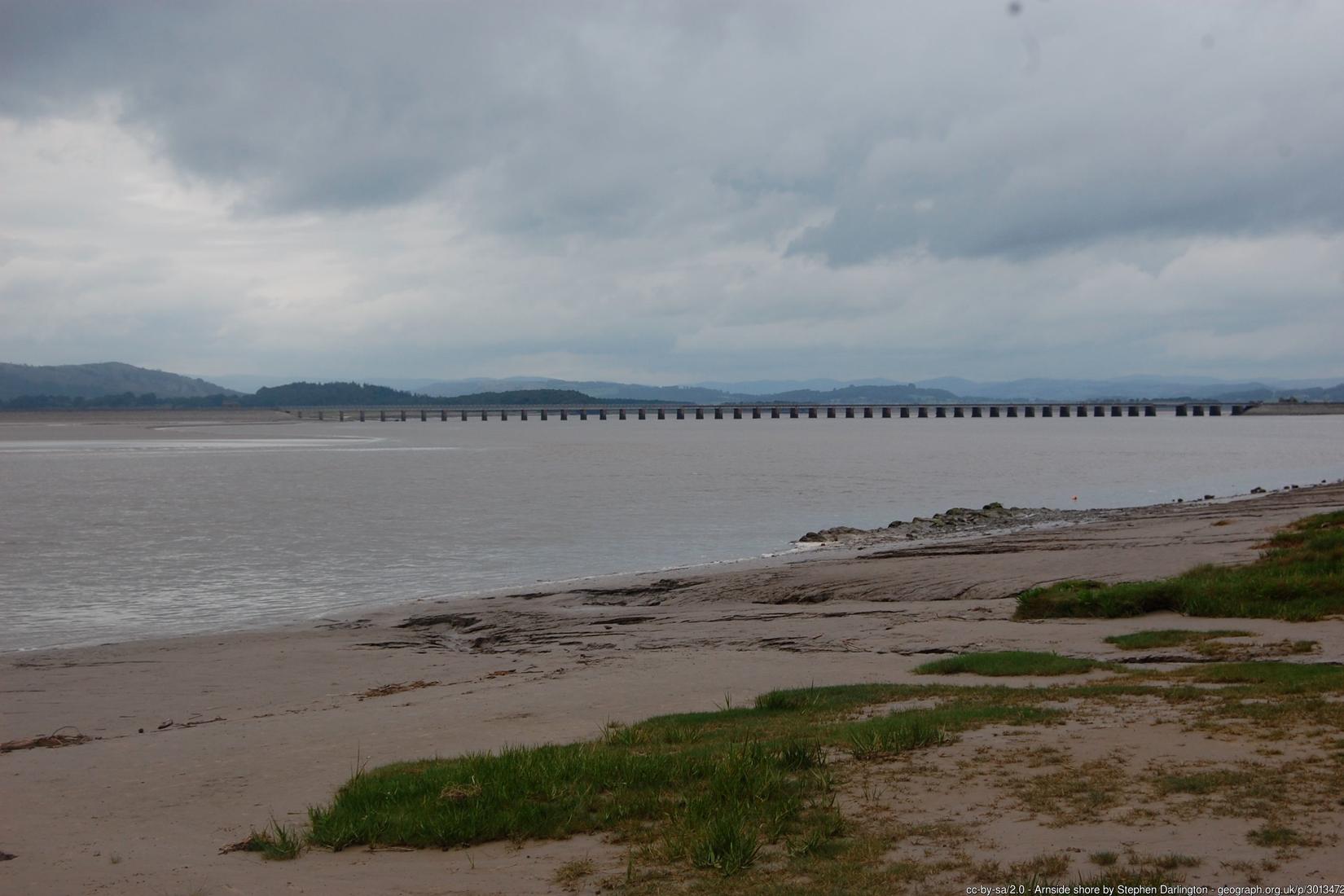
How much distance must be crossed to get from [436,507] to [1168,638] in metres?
39.8

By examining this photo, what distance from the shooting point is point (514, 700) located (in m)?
13.9

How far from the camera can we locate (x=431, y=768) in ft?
32.4

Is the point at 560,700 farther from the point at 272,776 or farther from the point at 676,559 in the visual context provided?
the point at 676,559

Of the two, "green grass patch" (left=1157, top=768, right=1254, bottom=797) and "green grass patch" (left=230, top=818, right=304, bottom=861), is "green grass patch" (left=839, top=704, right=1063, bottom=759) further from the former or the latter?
"green grass patch" (left=230, top=818, right=304, bottom=861)

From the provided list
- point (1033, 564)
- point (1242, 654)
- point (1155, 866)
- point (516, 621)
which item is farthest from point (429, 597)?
point (1155, 866)

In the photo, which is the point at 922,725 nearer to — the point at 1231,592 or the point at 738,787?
the point at 738,787

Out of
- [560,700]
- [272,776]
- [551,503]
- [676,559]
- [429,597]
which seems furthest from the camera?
[551,503]

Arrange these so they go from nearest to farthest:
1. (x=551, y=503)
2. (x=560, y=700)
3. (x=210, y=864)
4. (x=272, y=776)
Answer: (x=210, y=864), (x=272, y=776), (x=560, y=700), (x=551, y=503)

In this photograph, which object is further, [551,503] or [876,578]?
[551,503]

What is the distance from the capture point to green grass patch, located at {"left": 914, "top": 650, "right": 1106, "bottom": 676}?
13.5 meters

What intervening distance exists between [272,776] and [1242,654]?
1069cm

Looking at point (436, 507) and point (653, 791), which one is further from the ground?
point (653, 791)

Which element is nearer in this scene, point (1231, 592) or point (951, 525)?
point (1231, 592)

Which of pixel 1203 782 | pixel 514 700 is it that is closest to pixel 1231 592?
pixel 1203 782
